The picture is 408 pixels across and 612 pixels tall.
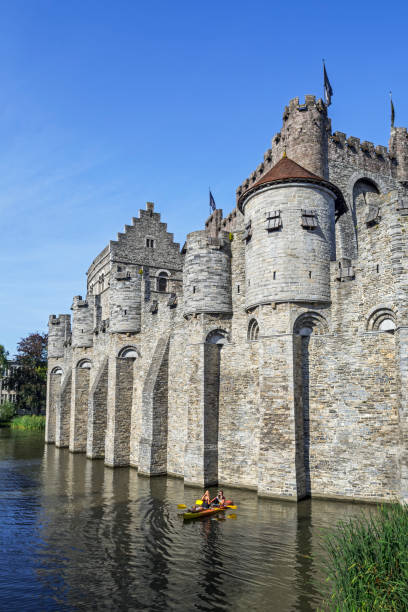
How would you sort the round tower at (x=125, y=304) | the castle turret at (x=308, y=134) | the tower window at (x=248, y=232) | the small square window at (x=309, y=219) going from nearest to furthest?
the small square window at (x=309, y=219) < the tower window at (x=248, y=232) < the castle turret at (x=308, y=134) < the round tower at (x=125, y=304)

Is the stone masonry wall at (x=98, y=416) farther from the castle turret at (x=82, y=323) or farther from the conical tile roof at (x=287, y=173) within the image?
the conical tile roof at (x=287, y=173)

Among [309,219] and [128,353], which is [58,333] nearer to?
[128,353]

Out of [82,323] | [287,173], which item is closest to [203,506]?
[287,173]

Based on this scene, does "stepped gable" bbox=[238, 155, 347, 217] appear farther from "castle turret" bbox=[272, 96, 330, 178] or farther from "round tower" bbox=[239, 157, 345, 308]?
"castle turret" bbox=[272, 96, 330, 178]

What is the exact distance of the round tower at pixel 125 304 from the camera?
1160 inches

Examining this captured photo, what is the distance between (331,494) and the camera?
17.6 meters

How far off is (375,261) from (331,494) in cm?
878

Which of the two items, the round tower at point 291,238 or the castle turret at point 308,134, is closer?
the round tower at point 291,238

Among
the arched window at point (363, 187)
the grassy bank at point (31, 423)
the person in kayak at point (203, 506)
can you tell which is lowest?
the grassy bank at point (31, 423)

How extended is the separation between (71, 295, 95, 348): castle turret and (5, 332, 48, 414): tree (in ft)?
90.3

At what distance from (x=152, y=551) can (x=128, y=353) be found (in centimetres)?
1726

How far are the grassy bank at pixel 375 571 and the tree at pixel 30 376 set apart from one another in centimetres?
5920

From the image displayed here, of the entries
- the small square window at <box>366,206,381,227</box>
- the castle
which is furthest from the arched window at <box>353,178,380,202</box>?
the small square window at <box>366,206,381,227</box>

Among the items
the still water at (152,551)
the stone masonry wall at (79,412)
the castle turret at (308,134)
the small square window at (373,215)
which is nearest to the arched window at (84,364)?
the stone masonry wall at (79,412)
